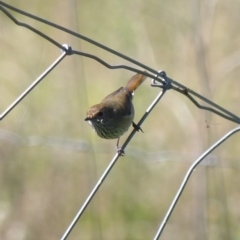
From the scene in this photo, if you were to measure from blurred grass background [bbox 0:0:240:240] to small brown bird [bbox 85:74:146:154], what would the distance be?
0.60 meters

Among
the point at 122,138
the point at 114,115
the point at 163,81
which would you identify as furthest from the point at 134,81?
the point at 122,138

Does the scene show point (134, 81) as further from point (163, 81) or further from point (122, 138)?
point (122, 138)

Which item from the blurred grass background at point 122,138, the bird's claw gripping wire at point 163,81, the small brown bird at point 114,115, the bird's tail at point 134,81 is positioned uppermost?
the blurred grass background at point 122,138

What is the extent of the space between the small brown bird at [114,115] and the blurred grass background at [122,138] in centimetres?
60

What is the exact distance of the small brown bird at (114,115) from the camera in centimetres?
317

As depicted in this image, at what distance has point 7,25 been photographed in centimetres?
606

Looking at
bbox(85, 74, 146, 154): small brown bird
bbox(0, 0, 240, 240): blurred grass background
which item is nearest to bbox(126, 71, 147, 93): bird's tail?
bbox(85, 74, 146, 154): small brown bird

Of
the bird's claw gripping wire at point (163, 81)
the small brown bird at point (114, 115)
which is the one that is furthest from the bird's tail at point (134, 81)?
the bird's claw gripping wire at point (163, 81)

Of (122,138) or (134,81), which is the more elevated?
(122,138)

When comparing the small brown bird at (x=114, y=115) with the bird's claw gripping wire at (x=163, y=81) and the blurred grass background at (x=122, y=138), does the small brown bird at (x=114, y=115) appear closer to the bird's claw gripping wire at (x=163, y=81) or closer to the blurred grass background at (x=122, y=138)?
the blurred grass background at (x=122, y=138)

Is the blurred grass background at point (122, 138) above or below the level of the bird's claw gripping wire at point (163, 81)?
above

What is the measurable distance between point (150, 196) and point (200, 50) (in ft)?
5.65

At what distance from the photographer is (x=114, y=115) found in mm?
3207

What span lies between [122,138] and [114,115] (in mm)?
1923
